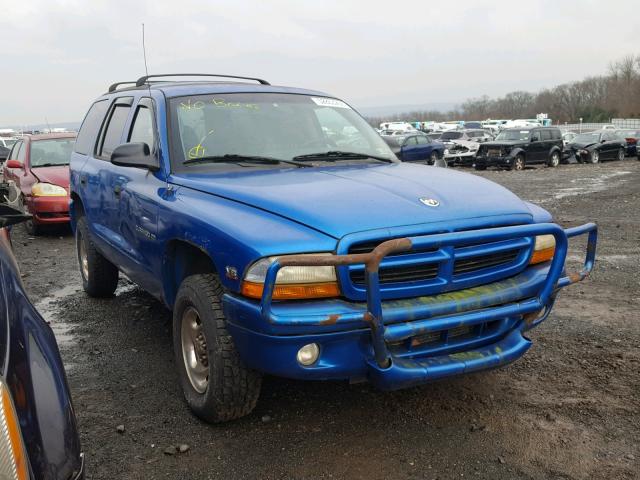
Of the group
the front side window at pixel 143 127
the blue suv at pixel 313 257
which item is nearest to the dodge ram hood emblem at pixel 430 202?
the blue suv at pixel 313 257

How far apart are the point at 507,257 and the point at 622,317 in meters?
2.34

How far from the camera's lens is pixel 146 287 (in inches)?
164

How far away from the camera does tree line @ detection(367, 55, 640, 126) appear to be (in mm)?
87375

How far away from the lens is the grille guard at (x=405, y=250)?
2.52 meters

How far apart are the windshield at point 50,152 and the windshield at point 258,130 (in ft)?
23.2

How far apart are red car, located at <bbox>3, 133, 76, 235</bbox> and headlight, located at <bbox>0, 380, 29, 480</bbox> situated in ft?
27.0

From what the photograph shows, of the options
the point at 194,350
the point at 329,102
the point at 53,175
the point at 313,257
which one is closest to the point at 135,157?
the point at 194,350

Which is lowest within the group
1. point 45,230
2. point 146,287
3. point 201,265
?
point 45,230

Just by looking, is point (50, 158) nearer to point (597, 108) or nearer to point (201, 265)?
point (201, 265)

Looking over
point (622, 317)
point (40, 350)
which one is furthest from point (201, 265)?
point (622, 317)

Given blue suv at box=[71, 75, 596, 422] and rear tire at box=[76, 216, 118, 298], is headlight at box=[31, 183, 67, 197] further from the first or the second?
blue suv at box=[71, 75, 596, 422]

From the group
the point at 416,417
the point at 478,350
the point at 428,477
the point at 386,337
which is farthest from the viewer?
the point at 416,417

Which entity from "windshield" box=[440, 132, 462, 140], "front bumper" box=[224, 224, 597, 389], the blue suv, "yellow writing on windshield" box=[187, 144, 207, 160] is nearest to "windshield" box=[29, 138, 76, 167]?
the blue suv

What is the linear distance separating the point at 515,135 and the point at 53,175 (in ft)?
61.9
